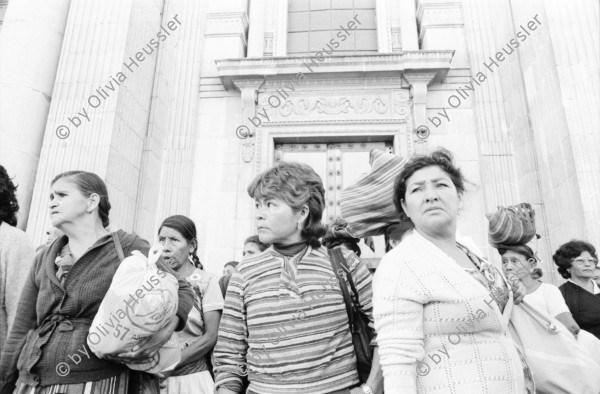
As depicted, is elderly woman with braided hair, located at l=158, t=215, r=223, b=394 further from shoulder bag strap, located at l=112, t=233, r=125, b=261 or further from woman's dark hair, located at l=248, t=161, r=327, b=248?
woman's dark hair, located at l=248, t=161, r=327, b=248

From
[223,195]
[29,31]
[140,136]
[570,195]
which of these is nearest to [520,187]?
[570,195]

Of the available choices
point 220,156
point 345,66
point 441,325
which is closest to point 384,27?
point 345,66

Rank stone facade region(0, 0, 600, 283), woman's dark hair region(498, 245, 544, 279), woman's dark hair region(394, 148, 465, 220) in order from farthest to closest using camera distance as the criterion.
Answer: stone facade region(0, 0, 600, 283)
woman's dark hair region(498, 245, 544, 279)
woman's dark hair region(394, 148, 465, 220)

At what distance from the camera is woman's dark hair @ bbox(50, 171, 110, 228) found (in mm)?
2496

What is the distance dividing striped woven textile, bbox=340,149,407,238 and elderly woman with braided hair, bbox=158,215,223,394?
1.20 m

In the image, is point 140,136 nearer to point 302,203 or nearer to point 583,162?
point 302,203

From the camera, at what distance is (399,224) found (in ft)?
7.93

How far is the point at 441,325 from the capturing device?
1769 mm

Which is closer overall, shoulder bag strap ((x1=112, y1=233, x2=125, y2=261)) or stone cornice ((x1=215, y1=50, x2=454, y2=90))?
shoulder bag strap ((x1=112, y1=233, x2=125, y2=261))

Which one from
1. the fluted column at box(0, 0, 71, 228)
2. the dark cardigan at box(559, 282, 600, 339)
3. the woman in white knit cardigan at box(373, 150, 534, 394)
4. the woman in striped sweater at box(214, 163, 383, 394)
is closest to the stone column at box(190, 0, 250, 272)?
the fluted column at box(0, 0, 71, 228)

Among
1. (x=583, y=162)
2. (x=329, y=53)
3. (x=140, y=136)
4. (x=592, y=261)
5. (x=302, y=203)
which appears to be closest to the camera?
(x=302, y=203)

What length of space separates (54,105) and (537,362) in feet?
27.3

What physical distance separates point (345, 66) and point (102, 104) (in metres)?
4.66

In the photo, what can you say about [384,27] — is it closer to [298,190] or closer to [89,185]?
[298,190]
